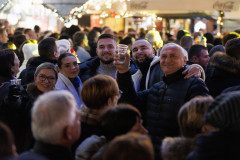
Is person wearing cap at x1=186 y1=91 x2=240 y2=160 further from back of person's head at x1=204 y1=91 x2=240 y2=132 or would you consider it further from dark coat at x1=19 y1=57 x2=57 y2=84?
dark coat at x1=19 y1=57 x2=57 y2=84

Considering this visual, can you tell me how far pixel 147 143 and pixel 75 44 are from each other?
6843 millimetres

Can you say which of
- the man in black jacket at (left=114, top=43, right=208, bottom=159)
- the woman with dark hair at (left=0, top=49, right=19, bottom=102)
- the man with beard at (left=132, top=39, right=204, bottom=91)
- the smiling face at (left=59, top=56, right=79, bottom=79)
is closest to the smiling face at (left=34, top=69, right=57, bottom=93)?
the woman with dark hair at (left=0, top=49, right=19, bottom=102)

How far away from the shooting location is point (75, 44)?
9219 mm

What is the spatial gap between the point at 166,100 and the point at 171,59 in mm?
416

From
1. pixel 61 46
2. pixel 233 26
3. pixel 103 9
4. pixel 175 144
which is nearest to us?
pixel 175 144

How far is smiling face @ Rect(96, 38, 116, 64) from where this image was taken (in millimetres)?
5828

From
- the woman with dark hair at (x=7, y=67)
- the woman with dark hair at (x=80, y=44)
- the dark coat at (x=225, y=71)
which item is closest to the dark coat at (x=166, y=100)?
the dark coat at (x=225, y=71)

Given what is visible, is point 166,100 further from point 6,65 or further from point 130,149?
point 130,149

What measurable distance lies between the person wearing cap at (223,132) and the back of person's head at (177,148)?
9.9 inches

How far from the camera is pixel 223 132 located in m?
2.77

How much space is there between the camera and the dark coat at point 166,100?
4.23 meters

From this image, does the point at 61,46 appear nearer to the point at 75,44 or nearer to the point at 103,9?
the point at 75,44

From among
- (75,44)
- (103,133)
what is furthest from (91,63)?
(75,44)

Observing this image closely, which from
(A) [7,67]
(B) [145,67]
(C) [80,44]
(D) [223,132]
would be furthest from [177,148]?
(C) [80,44]
